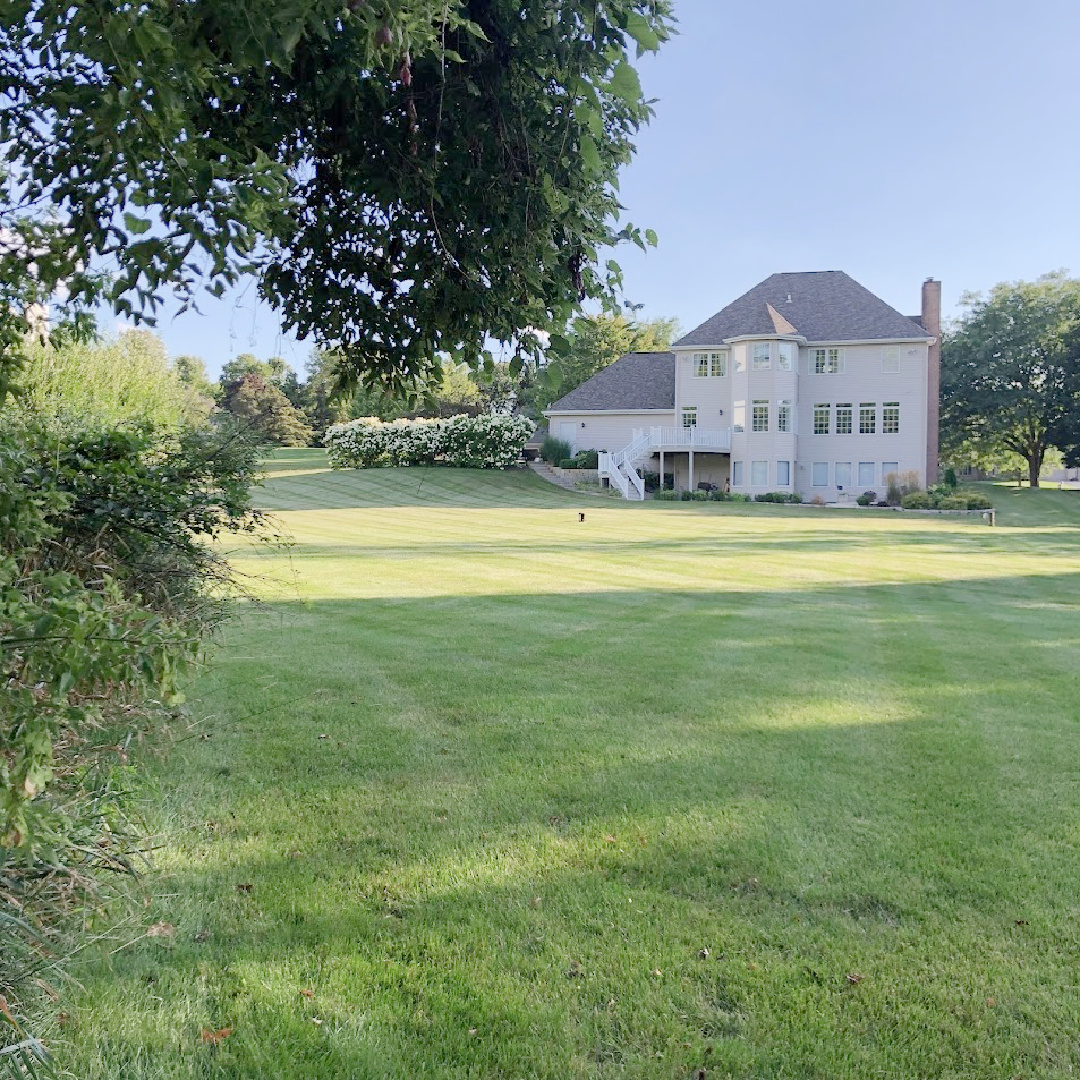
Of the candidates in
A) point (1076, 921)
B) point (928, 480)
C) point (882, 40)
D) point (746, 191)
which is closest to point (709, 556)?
point (882, 40)

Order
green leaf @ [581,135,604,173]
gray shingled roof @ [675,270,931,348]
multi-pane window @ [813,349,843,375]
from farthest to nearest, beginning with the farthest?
multi-pane window @ [813,349,843,375] → gray shingled roof @ [675,270,931,348] → green leaf @ [581,135,604,173]

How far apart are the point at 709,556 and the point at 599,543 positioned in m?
2.96

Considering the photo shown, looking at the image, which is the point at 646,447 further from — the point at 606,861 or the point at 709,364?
the point at 606,861

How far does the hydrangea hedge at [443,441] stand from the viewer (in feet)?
132

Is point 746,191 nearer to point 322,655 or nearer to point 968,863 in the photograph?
point 322,655

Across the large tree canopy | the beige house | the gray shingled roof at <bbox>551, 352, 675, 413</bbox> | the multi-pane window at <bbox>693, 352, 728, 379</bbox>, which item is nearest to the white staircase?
the beige house

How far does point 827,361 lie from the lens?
37281 mm

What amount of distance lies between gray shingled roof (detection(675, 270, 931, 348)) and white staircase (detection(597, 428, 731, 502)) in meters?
3.96

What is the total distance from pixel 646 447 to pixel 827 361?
8467 mm

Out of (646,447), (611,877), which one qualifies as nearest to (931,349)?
(646,447)

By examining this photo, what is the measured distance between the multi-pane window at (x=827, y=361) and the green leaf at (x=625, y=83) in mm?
36876

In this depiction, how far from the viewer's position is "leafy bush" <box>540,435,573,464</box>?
135 feet

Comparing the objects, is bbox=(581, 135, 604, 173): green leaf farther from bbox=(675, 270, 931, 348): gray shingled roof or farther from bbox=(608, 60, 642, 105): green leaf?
bbox=(675, 270, 931, 348): gray shingled roof

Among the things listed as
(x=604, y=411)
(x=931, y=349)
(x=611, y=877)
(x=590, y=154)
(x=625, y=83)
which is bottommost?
(x=611, y=877)
